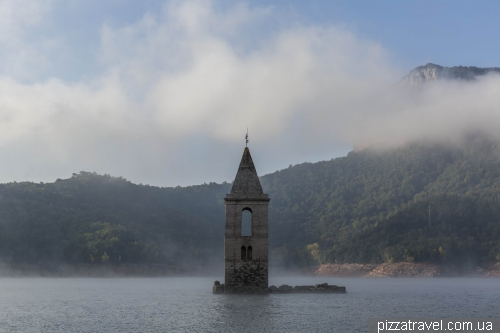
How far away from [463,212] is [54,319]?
374 ft

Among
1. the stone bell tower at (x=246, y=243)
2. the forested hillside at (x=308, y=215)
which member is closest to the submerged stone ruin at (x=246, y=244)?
the stone bell tower at (x=246, y=243)

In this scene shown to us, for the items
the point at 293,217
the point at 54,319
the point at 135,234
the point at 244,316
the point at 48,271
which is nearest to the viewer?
the point at 244,316

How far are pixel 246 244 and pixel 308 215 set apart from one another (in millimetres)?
113191

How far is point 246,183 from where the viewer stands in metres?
50.1

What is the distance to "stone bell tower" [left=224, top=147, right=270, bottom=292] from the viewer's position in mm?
48594

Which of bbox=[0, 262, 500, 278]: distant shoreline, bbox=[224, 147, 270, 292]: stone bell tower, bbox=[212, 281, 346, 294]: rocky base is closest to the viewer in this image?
bbox=[212, 281, 346, 294]: rocky base

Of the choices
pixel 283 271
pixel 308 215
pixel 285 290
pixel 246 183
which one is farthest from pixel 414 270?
pixel 246 183

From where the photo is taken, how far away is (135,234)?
423ft

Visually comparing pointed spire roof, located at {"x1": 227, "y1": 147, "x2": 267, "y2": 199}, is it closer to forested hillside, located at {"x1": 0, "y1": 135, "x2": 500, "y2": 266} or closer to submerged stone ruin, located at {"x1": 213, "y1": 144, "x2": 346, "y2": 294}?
submerged stone ruin, located at {"x1": 213, "y1": 144, "x2": 346, "y2": 294}

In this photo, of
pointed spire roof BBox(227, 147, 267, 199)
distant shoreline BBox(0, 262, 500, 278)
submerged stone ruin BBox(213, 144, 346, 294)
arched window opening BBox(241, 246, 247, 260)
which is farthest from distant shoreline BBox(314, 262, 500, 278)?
arched window opening BBox(241, 246, 247, 260)

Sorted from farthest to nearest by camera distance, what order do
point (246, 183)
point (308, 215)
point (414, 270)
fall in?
1. point (308, 215)
2. point (414, 270)
3. point (246, 183)

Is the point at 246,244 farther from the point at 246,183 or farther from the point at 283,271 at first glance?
the point at 283,271

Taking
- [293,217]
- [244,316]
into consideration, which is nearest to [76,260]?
[293,217]

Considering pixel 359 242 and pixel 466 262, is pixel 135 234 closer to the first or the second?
pixel 359 242
